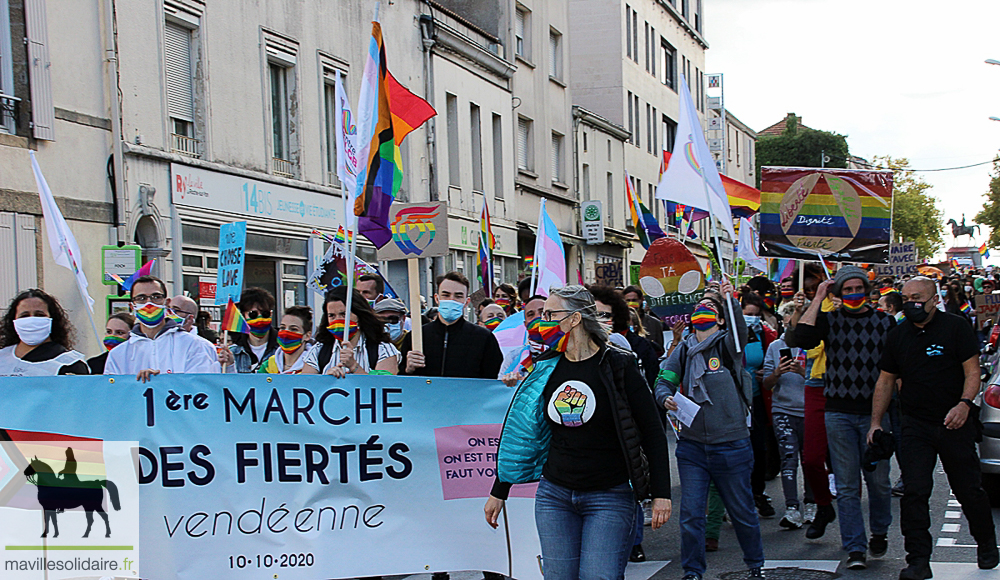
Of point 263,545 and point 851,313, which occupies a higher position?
point 851,313

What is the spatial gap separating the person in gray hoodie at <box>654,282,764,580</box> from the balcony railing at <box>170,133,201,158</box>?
1124 centimetres

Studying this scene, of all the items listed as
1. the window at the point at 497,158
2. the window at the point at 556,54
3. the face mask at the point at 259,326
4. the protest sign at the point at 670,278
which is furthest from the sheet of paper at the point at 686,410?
the window at the point at 556,54

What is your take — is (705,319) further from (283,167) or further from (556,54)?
(556,54)

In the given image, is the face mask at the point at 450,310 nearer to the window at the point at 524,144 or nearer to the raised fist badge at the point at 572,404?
the raised fist badge at the point at 572,404

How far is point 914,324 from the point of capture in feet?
23.3

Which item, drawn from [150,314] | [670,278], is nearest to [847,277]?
[670,278]

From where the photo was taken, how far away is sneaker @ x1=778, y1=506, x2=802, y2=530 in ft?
28.3

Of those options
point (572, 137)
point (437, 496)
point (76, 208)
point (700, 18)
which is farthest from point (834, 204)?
point (700, 18)

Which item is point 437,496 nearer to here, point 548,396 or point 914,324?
point 548,396

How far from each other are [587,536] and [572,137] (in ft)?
102

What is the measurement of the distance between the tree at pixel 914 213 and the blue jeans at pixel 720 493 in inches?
3055

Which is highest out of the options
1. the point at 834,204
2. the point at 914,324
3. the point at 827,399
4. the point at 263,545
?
the point at 834,204

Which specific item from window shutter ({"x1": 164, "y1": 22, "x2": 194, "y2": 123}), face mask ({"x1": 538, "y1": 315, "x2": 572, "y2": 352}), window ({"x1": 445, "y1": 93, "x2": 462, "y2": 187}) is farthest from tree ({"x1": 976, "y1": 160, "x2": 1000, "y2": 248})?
face mask ({"x1": 538, "y1": 315, "x2": 572, "y2": 352})

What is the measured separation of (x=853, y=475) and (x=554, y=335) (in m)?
3.32
